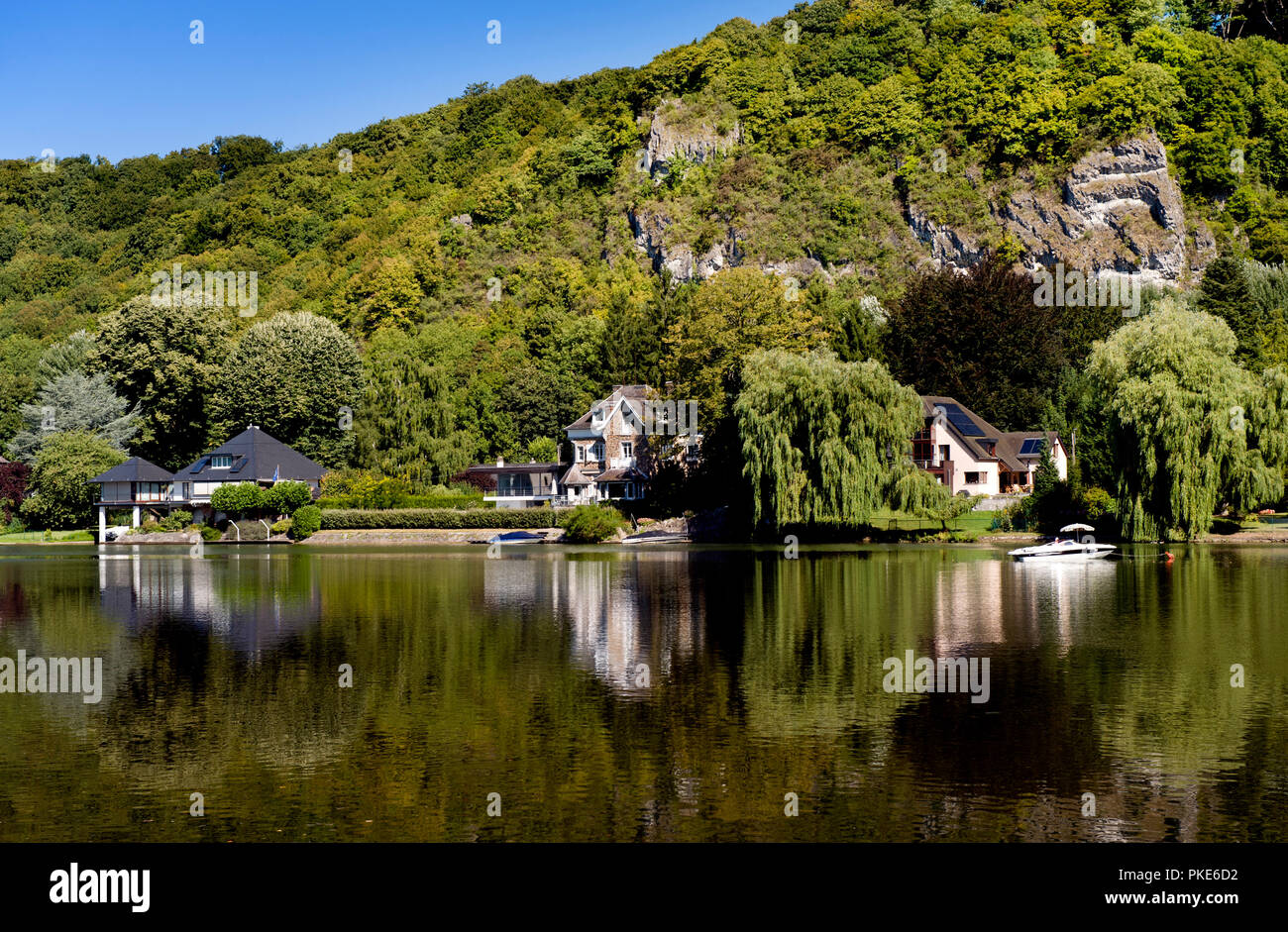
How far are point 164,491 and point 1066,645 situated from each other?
271 ft

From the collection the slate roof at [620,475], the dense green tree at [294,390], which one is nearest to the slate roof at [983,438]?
the slate roof at [620,475]

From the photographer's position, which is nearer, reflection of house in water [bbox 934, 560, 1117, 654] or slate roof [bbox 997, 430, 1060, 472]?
reflection of house in water [bbox 934, 560, 1117, 654]

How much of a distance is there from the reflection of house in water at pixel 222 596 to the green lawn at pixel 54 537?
98.3 ft

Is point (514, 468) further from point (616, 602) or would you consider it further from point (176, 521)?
point (616, 602)

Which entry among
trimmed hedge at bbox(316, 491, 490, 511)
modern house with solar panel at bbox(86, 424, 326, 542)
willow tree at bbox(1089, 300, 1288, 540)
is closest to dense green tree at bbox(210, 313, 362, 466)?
modern house with solar panel at bbox(86, 424, 326, 542)

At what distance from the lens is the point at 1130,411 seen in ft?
200

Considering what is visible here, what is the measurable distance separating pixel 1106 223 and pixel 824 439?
278 ft

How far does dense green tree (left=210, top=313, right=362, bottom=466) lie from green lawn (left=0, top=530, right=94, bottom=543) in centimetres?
1294

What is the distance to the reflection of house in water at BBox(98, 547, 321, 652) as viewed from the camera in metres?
37.1

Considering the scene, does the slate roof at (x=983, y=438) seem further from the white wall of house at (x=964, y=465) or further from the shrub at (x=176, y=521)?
the shrub at (x=176, y=521)

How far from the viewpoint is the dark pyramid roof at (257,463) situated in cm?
9512

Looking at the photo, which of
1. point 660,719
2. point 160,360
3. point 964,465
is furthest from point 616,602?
point 160,360

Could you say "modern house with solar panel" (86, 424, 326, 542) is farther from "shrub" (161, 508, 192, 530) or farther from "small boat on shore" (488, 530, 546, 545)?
"small boat on shore" (488, 530, 546, 545)
